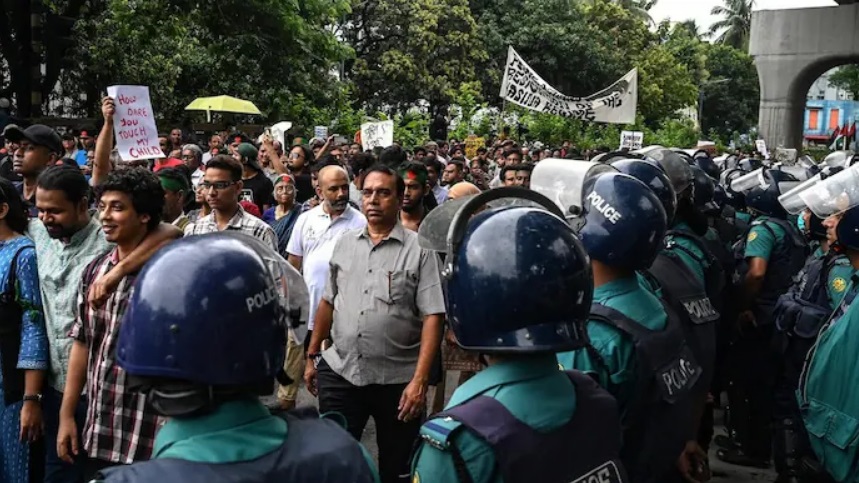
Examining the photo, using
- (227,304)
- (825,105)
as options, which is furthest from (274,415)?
(825,105)

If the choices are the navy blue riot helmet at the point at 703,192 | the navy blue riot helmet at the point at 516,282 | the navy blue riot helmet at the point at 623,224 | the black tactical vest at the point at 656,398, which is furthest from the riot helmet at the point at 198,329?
the navy blue riot helmet at the point at 703,192

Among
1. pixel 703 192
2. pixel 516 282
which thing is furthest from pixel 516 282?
pixel 703 192

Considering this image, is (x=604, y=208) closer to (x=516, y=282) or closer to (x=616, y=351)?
(x=616, y=351)

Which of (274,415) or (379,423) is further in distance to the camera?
(379,423)

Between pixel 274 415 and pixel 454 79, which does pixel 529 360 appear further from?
pixel 454 79

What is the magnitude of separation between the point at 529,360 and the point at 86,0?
55.8 feet

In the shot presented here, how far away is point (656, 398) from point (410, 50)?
103ft

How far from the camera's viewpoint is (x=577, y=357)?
8.62 feet

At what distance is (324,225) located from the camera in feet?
20.5

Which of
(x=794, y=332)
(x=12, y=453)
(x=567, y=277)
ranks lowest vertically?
(x=12, y=453)

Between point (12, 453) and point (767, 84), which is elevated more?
point (767, 84)

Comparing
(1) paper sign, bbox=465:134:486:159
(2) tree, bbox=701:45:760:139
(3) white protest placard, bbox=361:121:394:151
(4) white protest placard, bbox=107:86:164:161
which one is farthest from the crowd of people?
(2) tree, bbox=701:45:760:139

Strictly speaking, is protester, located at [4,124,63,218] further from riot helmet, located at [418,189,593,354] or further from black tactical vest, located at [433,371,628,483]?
black tactical vest, located at [433,371,628,483]

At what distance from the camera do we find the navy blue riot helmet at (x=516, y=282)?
2.11 meters
